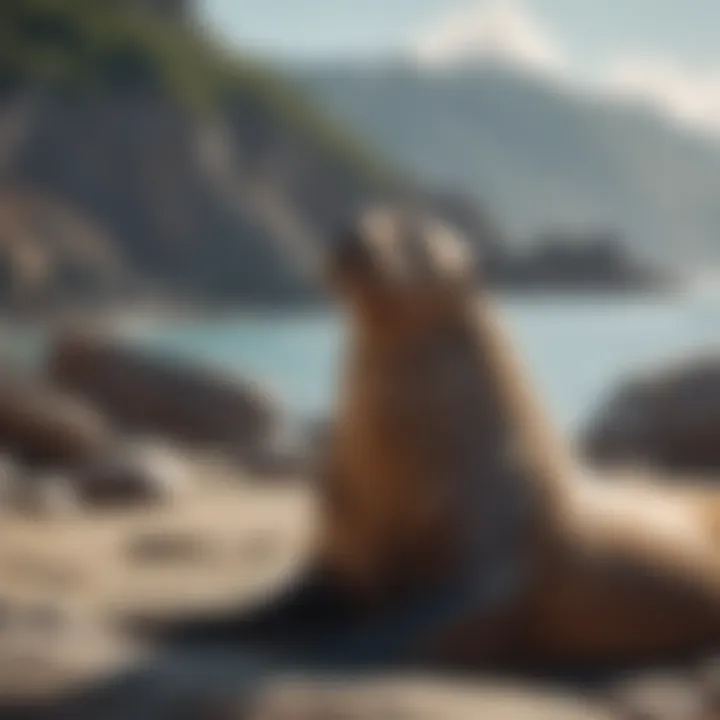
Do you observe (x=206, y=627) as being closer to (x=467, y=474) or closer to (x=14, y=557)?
(x=467, y=474)

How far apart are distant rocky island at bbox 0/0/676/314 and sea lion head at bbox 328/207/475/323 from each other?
14291 mm

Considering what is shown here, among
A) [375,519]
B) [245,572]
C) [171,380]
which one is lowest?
[375,519]

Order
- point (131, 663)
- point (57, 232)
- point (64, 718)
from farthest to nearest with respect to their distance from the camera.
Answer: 1. point (57, 232)
2. point (131, 663)
3. point (64, 718)

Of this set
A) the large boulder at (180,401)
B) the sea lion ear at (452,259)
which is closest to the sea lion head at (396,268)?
the sea lion ear at (452,259)

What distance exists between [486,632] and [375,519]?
1.09 ft

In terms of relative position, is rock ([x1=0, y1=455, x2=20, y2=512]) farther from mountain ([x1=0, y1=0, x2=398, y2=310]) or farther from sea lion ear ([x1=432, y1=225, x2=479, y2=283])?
mountain ([x1=0, y1=0, x2=398, y2=310])

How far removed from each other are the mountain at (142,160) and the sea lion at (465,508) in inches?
598

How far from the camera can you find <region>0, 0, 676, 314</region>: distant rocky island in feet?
62.5

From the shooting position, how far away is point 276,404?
25.7 ft

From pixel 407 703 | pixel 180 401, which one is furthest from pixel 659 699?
pixel 180 401

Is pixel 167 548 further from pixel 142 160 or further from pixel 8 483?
pixel 142 160

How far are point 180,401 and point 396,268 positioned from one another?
4.78 m

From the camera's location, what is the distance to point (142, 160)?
2361cm

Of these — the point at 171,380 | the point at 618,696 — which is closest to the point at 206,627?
the point at 618,696
